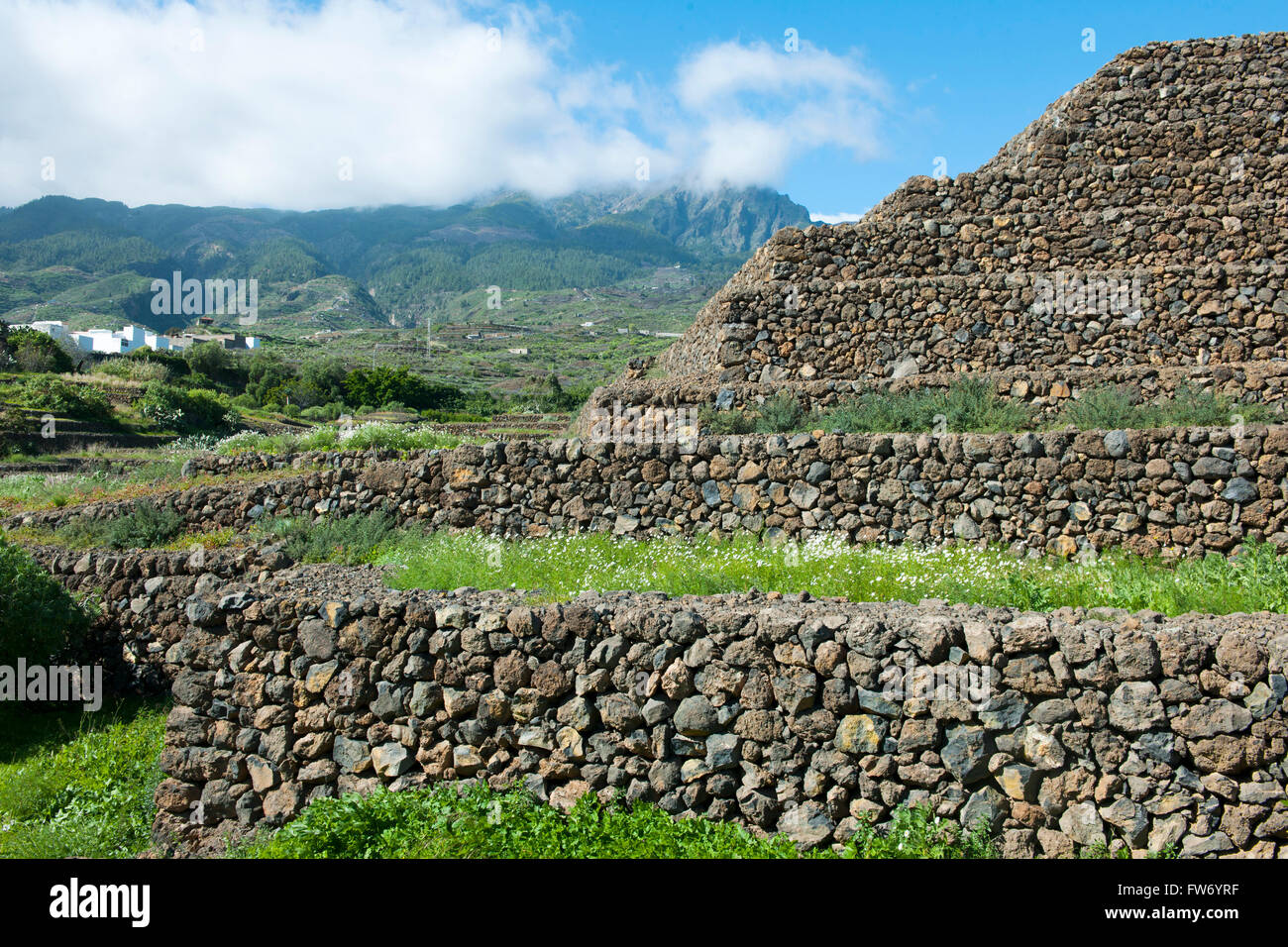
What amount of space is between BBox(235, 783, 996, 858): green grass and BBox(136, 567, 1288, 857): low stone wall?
0.14m

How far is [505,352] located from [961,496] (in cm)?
7296

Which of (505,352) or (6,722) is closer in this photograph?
(6,722)

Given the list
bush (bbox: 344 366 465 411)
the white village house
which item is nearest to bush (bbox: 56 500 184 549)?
bush (bbox: 344 366 465 411)

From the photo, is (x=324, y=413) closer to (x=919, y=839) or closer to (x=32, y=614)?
(x=32, y=614)

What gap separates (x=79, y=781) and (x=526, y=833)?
4.86 m

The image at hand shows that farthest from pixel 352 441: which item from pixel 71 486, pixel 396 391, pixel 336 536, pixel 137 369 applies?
pixel 137 369

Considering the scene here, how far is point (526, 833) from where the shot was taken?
5254 millimetres

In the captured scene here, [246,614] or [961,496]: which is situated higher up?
[961,496]

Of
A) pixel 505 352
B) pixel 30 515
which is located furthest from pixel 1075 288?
pixel 505 352

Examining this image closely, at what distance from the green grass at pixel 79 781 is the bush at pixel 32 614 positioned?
2.57 feet

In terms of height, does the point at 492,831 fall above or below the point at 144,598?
below

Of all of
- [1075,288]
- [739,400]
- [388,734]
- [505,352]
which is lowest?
[388,734]

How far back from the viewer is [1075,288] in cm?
1340

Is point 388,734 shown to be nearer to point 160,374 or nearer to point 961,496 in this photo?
point 961,496
